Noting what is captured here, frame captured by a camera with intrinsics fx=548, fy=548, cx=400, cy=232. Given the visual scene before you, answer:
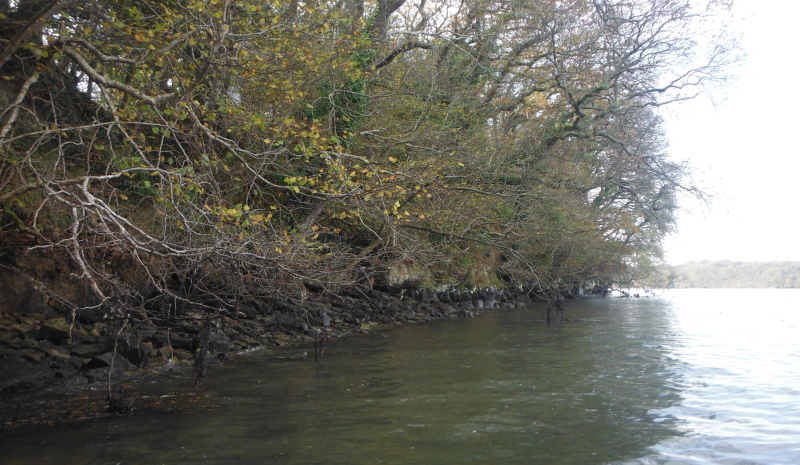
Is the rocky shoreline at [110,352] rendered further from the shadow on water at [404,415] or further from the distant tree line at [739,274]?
the distant tree line at [739,274]

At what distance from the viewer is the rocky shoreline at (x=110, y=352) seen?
20.7 feet

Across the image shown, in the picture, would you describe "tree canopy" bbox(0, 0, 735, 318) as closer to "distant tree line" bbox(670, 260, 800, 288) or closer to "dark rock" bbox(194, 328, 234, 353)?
"dark rock" bbox(194, 328, 234, 353)

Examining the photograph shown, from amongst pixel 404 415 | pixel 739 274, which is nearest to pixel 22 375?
pixel 404 415

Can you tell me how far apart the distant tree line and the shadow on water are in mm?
51149

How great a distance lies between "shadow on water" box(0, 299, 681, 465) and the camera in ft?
16.1

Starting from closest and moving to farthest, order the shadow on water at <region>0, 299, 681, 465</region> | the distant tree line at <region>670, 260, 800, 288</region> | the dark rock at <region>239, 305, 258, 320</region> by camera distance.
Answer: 1. the shadow on water at <region>0, 299, 681, 465</region>
2. the dark rock at <region>239, 305, 258, 320</region>
3. the distant tree line at <region>670, 260, 800, 288</region>

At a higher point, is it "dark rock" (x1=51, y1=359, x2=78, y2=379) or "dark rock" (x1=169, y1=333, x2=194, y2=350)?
"dark rock" (x1=169, y1=333, x2=194, y2=350)

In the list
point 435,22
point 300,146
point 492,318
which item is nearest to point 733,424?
point 300,146

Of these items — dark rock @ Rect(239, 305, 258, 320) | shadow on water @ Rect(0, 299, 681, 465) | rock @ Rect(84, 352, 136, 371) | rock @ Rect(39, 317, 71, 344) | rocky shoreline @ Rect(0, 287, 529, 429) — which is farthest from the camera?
dark rock @ Rect(239, 305, 258, 320)

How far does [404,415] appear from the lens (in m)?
6.10

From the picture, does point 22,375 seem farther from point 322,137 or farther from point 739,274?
point 739,274

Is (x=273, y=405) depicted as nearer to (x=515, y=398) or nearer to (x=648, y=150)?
(x=515, y=398)

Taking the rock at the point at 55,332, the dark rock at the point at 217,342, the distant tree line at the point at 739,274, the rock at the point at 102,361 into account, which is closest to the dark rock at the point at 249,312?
Result: the dark rock at the point at 217,342

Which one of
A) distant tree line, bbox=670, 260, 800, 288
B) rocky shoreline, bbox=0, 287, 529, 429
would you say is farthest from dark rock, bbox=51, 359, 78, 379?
distant tree line, bbox=670, 260, 800, 288
